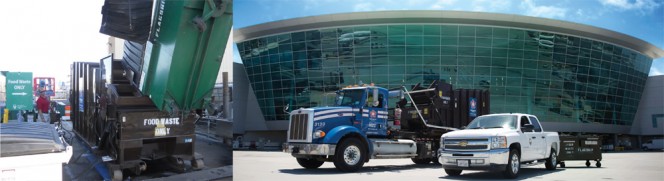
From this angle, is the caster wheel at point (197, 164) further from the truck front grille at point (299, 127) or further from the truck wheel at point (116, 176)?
the truck front grille at point (299, 127)

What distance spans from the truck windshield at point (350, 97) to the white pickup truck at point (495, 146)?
286cm

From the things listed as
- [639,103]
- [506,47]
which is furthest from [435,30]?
[639,103]

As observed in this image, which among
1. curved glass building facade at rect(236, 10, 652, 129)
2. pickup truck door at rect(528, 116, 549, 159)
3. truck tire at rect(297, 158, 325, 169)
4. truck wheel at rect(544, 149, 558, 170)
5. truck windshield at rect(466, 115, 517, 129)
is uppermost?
curved glass building facade at rect(236, 10, 652, 129)

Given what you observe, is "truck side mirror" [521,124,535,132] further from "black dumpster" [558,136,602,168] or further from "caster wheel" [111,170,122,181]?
"caster wheel" [111,170,122,181]

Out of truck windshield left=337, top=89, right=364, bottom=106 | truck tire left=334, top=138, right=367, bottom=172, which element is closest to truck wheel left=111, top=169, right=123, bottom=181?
truck tire left=334, top=138, right=367, bottom=172

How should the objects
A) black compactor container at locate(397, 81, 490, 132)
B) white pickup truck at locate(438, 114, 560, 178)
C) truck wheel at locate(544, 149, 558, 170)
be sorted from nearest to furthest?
white pickup truck at locate(438, 114, 560, 178), truck wheel at locate(544, 149, 558, 170), black compactor container at locate(397, 81, 490, 132)

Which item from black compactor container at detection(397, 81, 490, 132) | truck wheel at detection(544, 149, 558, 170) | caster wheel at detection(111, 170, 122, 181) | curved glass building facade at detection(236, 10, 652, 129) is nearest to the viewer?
caster wheel at detection(111, 170, 122, 181)

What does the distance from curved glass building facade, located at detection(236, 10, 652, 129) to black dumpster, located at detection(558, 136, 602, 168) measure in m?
20.7

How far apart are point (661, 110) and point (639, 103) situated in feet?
6.69

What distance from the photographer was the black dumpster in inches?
505

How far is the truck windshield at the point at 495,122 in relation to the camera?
34.0ft

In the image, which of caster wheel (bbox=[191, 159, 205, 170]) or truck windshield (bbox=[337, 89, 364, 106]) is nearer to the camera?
caster wheel (bbox=[191, 159, 205, 170])

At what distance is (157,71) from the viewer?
21.8 ft

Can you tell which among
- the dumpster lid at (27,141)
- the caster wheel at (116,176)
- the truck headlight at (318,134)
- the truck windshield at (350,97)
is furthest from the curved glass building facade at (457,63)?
the dumpster lid at (27,141)
